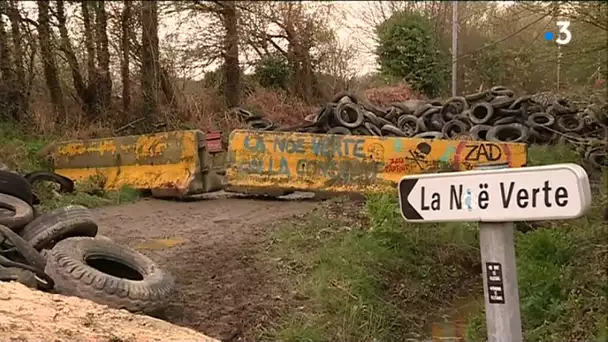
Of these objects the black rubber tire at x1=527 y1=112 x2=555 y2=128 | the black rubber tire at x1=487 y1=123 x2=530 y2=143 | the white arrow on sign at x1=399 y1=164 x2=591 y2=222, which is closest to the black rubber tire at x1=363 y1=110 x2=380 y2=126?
the black rubber tire at x1=487 y1=123 x2=530 y2=143

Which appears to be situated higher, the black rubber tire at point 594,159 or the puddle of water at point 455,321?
the black rubber tire at point 594,159

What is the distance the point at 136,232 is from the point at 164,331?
178 inches

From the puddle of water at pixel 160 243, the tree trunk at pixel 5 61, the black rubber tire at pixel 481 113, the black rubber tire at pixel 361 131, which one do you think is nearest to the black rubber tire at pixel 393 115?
the black rubber tire at pixel 481 113

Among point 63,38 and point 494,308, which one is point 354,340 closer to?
point 494,308

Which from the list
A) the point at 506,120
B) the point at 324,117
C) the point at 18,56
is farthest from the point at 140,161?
the point at 506,120

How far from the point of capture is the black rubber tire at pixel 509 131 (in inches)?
654

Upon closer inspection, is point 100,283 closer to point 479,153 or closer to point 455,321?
point 455,321

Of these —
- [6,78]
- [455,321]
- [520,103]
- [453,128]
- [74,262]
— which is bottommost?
[455,321]

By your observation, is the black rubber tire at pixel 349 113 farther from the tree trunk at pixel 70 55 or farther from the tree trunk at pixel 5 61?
the tree trunk at pixel 5 61

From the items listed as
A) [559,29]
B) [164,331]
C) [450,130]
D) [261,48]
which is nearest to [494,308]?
[164,331]

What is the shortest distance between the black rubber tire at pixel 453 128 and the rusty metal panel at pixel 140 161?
734cm

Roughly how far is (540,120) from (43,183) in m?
10.9

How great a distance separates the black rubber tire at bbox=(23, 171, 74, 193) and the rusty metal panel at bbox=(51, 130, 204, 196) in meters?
0.98

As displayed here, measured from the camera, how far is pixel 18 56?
18078mm
